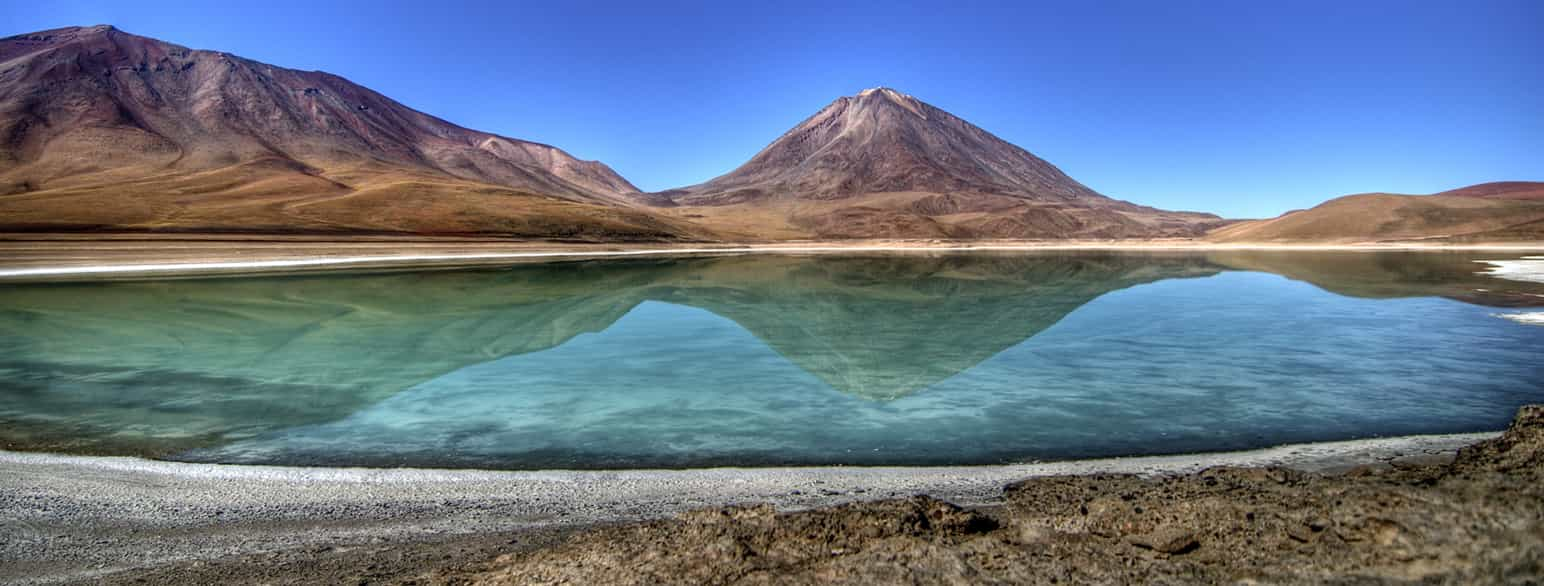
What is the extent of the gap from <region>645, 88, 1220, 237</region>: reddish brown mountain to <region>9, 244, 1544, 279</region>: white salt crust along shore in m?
25.2

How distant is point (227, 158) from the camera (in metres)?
118

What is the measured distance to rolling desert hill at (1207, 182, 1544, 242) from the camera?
3004 inches

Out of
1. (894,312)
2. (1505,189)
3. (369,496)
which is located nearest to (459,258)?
(894,312)

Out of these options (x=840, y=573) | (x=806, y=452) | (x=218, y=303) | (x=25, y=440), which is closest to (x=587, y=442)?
(x=806, y=452)

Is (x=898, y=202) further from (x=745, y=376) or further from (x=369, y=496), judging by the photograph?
(x=369, y=496)

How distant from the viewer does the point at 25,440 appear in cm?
805

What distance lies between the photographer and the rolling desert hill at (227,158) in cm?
6775

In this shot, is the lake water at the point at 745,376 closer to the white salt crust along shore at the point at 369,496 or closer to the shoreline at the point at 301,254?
the white salt crust along shore at the point at 369,496

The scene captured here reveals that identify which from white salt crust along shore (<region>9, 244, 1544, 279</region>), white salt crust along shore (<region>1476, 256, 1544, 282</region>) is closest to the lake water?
white salt crust along shore (<region>1476, 256, 1544, 282</region>)

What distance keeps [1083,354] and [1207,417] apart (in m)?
5.23

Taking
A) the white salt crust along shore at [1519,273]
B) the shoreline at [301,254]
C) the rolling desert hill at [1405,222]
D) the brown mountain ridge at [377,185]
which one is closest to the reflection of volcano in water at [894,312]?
the white salt crust along shore at [1519,273]

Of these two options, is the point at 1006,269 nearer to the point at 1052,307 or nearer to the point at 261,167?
the point at 1052,307

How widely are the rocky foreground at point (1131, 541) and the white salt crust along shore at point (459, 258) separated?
4438 centimetres

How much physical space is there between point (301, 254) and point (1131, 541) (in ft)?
192
